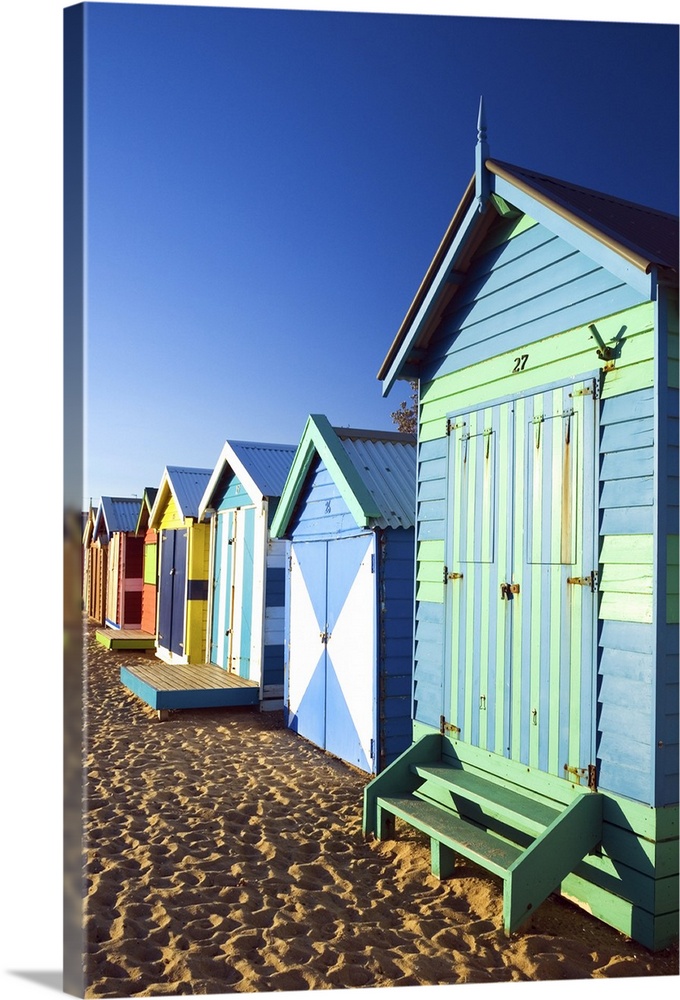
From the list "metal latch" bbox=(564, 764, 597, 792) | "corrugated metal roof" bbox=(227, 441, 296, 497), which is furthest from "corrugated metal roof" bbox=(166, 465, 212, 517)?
"metal latch" bbox=(564, 764, 597, 792)

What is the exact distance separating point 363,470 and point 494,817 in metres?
3.50

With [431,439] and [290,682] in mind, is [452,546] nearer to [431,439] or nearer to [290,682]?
[431,439]

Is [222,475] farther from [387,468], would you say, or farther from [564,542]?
[564,542]

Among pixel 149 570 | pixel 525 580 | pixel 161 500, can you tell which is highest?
pixel 161 500

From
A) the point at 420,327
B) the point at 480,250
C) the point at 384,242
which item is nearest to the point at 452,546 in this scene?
the point at 420,327

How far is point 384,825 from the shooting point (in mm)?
4906

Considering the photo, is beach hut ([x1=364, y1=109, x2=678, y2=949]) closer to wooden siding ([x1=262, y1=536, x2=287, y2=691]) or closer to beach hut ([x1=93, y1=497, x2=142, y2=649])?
wooden siding ([x1=262, y1=536, x2=287, y2=691])

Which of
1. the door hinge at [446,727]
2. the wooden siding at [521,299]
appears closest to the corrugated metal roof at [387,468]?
the wooden siding at [521,299]

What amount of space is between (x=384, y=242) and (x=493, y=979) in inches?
312

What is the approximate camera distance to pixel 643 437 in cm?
357

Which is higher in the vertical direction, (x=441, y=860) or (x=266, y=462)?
(x=266, y=462)

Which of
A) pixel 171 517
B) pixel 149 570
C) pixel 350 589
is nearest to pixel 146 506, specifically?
pixel 149 570

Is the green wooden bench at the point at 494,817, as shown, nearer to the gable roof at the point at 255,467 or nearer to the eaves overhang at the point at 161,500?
the gable roof at the point at 255,467

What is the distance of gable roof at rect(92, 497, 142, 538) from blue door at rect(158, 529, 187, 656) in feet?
18.2
